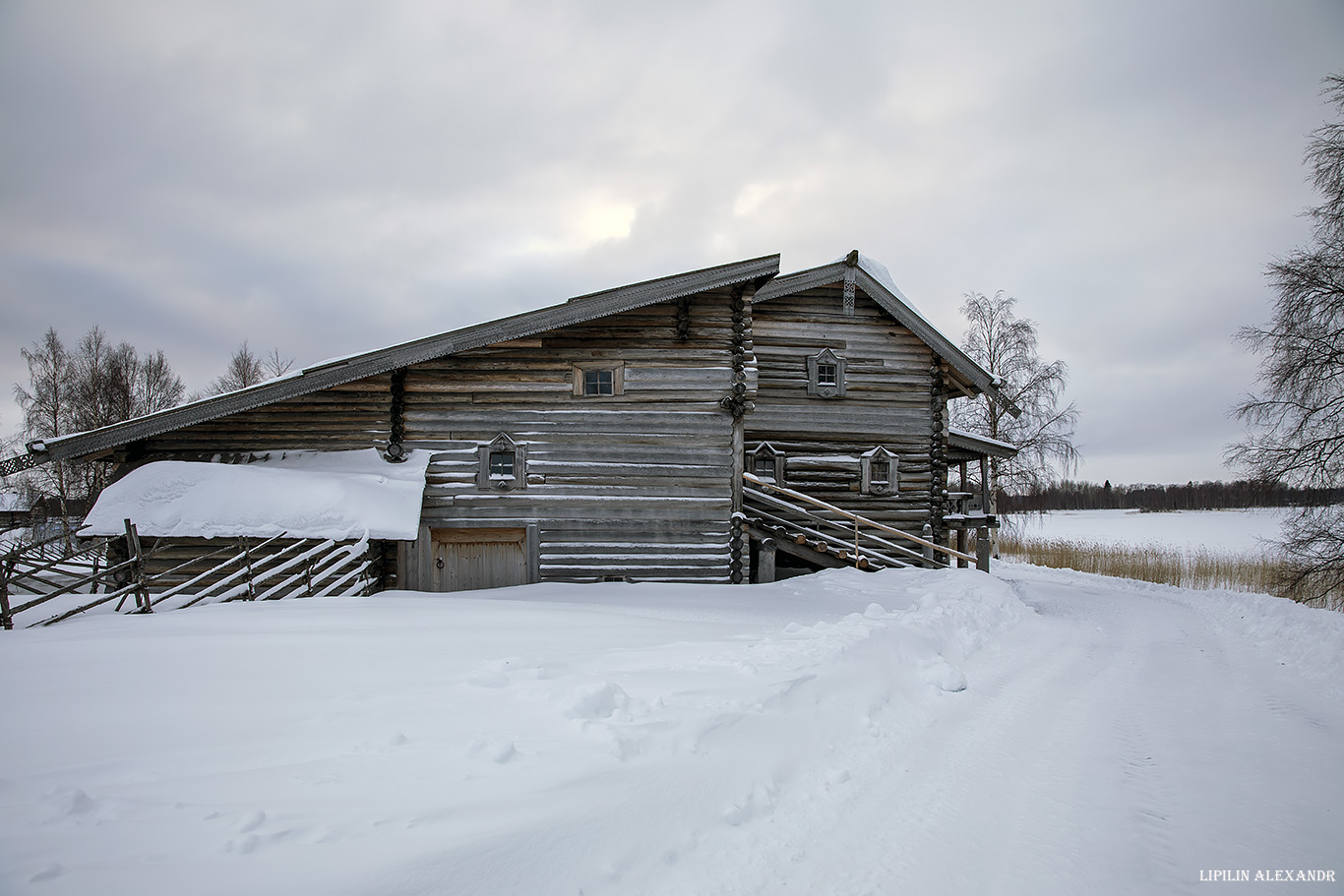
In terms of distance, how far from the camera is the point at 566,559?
1227 centimetres

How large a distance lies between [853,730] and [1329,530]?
14041 millimetres

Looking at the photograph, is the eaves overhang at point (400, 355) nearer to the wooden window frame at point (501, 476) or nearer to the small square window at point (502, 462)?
the wooden window frame at point (501, 476)

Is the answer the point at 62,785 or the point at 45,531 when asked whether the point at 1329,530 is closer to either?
the point at 62,785

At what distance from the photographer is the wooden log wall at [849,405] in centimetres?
1708

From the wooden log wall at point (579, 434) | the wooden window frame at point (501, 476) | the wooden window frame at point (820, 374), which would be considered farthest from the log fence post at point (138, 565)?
the wooden window frame at point (820, 374)

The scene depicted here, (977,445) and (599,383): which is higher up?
(599,383)

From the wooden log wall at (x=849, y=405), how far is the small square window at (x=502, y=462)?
6994 millimetres

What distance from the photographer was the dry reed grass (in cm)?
1737

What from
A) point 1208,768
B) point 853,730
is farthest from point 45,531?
point 1208,768

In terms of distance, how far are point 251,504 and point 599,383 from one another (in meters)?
6.39

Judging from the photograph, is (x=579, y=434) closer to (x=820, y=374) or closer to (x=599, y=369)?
(x=599, y=369)

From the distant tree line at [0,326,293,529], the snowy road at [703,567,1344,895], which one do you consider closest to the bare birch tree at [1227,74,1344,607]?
the snowy road at [703,567,1344,895]

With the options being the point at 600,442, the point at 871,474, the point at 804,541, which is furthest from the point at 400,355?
→ the point at 871,474

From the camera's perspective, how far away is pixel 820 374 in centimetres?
1736
